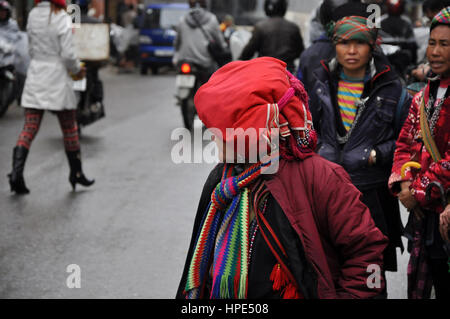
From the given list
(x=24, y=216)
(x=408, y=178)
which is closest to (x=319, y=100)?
(x=408, y=178)

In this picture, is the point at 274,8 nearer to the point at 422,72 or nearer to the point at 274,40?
the point at 274,40

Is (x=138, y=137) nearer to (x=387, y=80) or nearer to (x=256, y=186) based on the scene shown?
(x=387, y=80)

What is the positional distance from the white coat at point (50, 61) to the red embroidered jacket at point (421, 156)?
4499 mm

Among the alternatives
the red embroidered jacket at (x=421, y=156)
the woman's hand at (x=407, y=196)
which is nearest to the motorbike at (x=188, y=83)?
the red embroidered jacket at (x=421, y=156)

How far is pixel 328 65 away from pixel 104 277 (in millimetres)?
2153

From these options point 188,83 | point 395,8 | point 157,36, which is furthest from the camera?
point 157,36

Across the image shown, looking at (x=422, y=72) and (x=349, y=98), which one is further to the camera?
(x=422, y=72)

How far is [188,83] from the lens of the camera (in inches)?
452

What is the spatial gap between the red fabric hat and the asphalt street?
2.59 metres

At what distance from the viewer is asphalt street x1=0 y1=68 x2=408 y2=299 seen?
5012 mm

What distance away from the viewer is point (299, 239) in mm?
2383

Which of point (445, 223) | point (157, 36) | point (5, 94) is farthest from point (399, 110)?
point (157, 36)

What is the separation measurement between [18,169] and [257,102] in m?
5.31

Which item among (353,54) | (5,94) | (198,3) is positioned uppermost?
(353,54)
